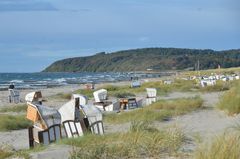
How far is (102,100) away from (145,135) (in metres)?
13.4

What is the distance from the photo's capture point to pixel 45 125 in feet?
33.6

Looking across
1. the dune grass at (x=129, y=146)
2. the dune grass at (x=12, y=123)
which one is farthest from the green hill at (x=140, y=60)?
the dune grass at (x=129, y=146)

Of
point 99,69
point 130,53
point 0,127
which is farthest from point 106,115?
point 130,53

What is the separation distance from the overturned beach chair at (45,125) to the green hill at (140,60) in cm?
14382

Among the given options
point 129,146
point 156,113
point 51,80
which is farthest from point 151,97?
point 51,80

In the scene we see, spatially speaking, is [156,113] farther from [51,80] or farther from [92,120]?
[51,80]

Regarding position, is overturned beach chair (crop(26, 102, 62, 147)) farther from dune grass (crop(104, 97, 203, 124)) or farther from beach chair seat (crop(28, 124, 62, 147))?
dune grass (crop(104, 97, 203, 124))

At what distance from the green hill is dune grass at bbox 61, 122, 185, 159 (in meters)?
145

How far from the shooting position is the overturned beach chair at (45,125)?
10.1m

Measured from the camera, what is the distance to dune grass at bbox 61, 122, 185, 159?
7.81m

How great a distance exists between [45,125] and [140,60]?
173 m

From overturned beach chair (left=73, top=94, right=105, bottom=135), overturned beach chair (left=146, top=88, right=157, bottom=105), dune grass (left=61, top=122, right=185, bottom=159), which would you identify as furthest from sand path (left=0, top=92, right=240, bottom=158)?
overturned beach chair (left=146, top=88, right=157, bottom=105)

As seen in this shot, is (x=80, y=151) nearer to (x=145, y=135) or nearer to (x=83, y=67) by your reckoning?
(x=145, y=135)

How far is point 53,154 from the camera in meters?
8.06
